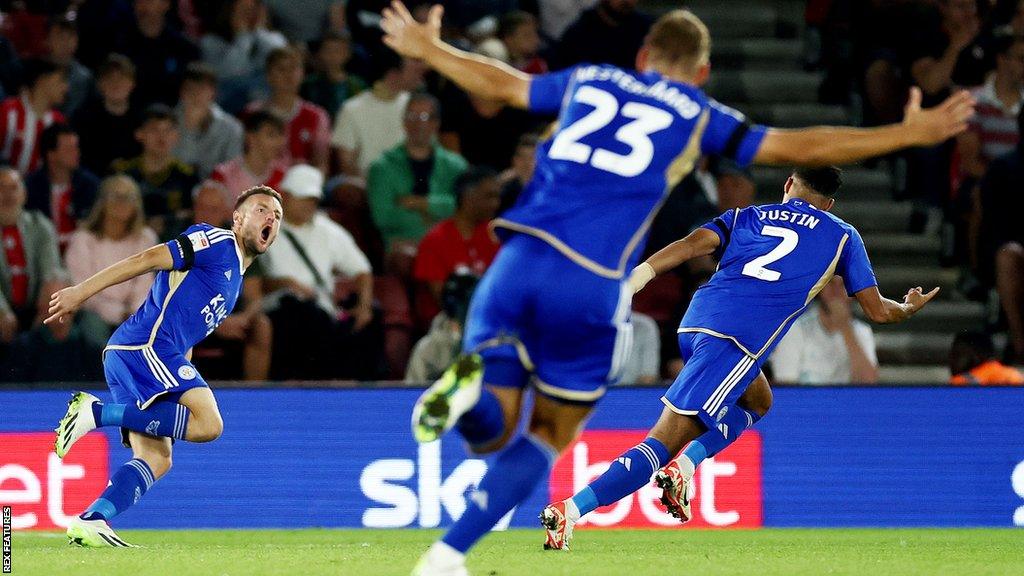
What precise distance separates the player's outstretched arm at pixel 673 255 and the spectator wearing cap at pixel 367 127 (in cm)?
513

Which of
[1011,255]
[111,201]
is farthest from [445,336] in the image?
[1011,255]

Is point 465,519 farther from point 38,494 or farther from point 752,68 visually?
point 752,68

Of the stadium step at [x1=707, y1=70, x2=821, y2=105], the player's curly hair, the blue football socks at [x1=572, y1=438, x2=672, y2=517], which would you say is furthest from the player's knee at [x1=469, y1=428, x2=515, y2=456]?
the stadium step at [x1=707, y1=70, x2=821, y2=105]

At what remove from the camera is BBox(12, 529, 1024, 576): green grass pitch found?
270 inches

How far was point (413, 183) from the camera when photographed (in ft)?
40.8

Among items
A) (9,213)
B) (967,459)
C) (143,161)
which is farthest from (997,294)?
(9,213)

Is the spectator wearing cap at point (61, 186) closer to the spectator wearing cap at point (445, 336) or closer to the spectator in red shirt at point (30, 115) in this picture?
the spectator in red shirt at point (30, 115)

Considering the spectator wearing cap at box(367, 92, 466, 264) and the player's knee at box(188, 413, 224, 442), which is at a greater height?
the spectator wearing cap at box(367, 92, 466, 264)

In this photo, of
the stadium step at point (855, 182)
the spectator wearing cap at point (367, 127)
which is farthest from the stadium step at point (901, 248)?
the spectator wearing cap at point (367, 127)

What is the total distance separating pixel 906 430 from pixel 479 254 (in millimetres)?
3350

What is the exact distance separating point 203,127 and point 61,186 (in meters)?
1.23

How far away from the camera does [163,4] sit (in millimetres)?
13156

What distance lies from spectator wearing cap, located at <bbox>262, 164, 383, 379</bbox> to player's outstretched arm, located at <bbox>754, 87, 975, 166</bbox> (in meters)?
5.94

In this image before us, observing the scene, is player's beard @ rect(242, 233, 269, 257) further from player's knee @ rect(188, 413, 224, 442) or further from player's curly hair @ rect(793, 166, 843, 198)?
player's curly hair @ rect(793, 166, 843, 198)
